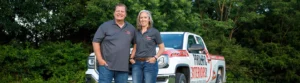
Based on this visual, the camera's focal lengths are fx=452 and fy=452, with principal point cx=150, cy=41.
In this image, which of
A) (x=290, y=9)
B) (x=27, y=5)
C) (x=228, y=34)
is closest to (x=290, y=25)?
(x=290, y=9)

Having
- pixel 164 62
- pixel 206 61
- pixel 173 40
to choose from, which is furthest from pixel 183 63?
pixel 206 61

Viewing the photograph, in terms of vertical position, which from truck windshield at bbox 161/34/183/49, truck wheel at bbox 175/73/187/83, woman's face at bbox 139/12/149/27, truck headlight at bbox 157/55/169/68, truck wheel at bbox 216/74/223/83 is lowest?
truck wheel at bbox 216/74/223/83

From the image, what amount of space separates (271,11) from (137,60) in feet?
91.7

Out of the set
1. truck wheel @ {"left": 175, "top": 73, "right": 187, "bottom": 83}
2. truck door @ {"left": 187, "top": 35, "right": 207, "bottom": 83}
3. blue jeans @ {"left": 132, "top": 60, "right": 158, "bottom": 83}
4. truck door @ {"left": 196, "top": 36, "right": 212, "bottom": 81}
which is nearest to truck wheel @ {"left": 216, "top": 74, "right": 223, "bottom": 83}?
truck door @ {"left": 196, "top": 36, "right": 212, "bottom": 81}

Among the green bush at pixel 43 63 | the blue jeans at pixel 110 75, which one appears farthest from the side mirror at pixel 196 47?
the green bush at pixel 43 63

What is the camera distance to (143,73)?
6.12 metres

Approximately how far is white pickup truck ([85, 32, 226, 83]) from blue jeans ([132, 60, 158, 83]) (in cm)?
156

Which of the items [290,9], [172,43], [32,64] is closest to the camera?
[172,43]

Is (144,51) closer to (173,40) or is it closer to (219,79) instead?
(173,40)

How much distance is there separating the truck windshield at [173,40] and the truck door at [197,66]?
22cm

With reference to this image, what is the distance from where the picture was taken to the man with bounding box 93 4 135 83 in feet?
17.8

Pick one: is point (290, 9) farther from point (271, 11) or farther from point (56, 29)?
point (56, 29)

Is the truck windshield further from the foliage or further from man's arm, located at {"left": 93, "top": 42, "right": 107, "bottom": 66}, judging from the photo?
the foliage

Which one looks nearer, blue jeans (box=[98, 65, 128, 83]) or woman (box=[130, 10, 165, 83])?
blue jeans (box=[98, 65, 128, 83])
